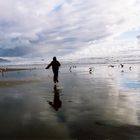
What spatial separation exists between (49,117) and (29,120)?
3.24 ft

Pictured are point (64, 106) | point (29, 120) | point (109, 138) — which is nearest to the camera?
A: point (109, 138)

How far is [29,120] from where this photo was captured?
1290cm

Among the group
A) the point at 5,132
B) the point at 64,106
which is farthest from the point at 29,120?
the point at 64,106

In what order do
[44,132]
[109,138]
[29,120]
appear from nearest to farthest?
1. [109,138]
2. [44,132]
3. [29,120]

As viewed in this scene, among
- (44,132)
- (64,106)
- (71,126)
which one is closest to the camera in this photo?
(44,132)

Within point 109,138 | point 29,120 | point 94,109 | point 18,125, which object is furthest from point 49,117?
point 109,138

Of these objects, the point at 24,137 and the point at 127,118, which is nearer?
the point at 24,137

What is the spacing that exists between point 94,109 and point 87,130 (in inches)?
178

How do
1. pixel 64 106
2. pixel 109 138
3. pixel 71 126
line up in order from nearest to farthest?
pixel 109 138 → pixel 71 126 → pixel 64 106

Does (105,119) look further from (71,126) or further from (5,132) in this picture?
(5,132)

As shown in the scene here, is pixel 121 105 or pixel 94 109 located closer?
pixel 94 109

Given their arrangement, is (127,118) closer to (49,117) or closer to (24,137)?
(49,117)

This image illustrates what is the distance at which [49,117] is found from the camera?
1352cm

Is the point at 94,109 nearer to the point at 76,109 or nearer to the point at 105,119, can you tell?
the point at 76,109
